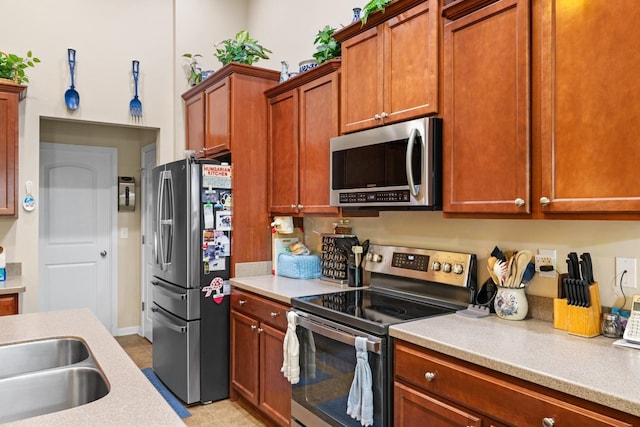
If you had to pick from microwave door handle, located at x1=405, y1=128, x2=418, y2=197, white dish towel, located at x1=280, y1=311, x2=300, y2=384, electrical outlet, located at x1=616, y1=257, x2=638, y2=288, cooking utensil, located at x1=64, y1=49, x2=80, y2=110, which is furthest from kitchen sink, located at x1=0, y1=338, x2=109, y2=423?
cooking utensil, located at x1=64, y1=49, x2=80, y2=110

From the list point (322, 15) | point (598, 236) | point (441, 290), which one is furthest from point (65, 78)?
point (598, 236)

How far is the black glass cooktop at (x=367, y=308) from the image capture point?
2.07 m

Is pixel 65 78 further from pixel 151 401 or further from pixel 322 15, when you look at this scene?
pixel 151 401

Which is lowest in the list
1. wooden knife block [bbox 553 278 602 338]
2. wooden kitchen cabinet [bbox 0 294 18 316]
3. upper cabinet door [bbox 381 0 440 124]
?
wooden kitchen cabinet [bbox 0 294 18 316]

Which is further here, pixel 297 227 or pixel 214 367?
pixel 297 227

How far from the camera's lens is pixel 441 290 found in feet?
7.91

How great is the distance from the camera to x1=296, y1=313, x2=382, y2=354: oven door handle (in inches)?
77.0

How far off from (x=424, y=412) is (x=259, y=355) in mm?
1419

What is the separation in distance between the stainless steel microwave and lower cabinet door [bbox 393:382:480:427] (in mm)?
833

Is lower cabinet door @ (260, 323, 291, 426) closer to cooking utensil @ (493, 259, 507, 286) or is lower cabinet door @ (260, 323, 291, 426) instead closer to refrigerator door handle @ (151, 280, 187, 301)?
refrigerator door handle @ (151, 280, 187, 301)

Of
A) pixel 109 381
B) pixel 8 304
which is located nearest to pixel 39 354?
pixel 109 381

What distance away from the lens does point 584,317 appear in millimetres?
1749

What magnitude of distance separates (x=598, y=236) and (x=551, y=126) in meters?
0.52

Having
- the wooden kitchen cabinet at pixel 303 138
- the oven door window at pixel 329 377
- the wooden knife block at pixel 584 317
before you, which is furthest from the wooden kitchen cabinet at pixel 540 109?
the wooden kitchen cabinet at pixel 303 138
